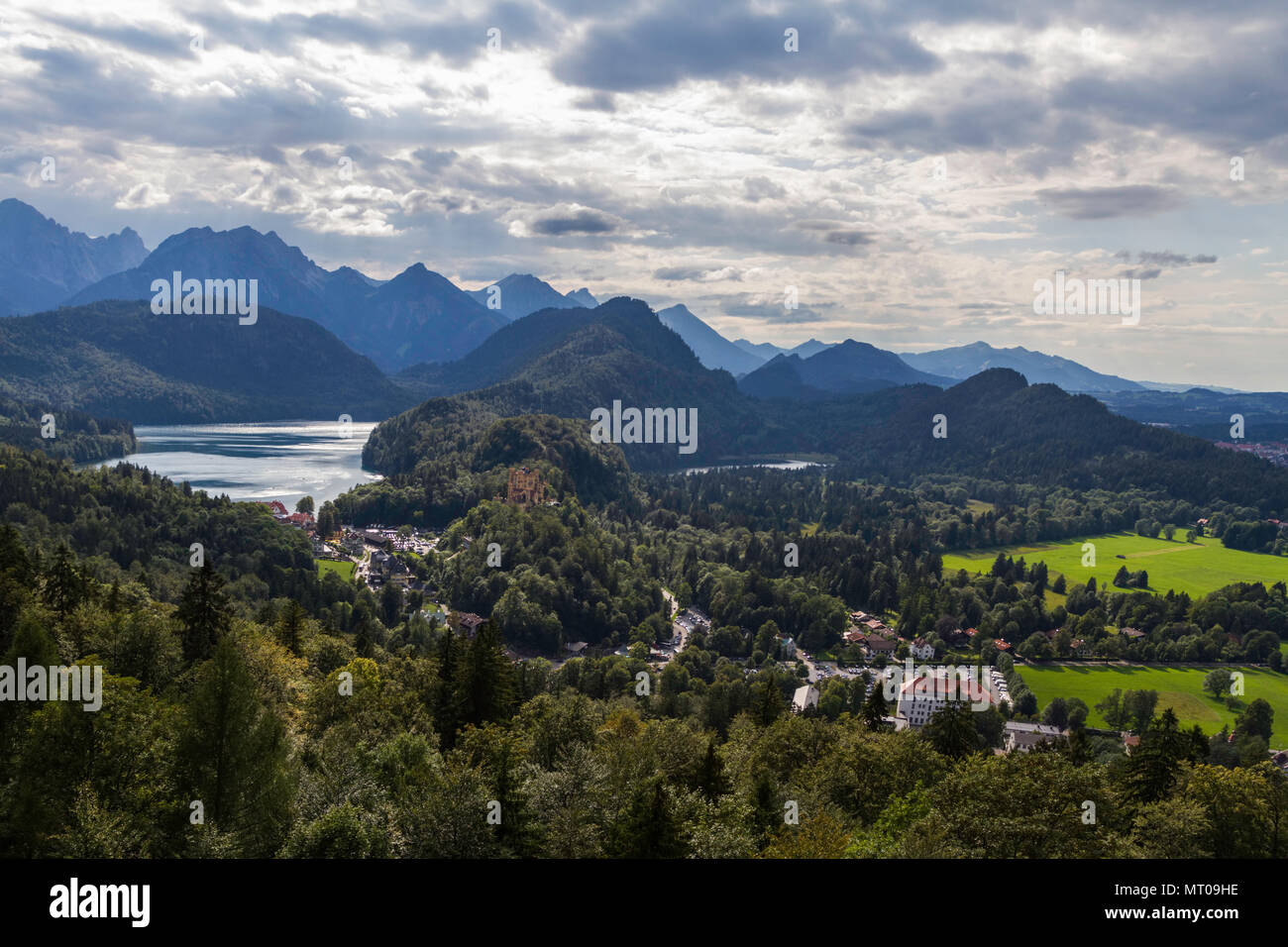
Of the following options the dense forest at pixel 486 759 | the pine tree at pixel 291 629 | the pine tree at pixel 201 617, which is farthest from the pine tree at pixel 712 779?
the pine tree at pixel 291 629

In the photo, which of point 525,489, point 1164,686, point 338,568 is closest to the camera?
point 1164,686

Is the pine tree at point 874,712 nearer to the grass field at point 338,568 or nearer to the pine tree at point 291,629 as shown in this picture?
the pine tree at point 291,629

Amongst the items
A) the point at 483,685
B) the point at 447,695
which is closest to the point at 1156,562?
the point at 483,685

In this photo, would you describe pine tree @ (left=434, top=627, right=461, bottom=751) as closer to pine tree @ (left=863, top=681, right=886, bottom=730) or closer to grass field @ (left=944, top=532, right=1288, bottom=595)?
pine tree @ (left=863, top=681, right=886, bottom=730)

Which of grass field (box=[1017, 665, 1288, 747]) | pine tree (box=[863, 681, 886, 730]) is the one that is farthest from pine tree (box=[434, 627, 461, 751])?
grass field (box=[1017, 665, 1288, 747])

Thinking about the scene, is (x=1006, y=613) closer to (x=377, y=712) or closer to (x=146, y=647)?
(x=377, y=712)

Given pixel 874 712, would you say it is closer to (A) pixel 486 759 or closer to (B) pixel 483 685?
(B) pixel 483 685

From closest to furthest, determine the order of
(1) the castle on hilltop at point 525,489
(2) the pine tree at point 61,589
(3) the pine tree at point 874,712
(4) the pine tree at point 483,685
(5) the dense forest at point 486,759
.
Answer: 1. (5) the dense forest at point 486,759
2. (2) the pine tree at point 61,589
3. (4) the pine tree at point 483,685
4. (3) the pine tree at point 874,712
5. (1) the castle on hilltop at point 525,489
